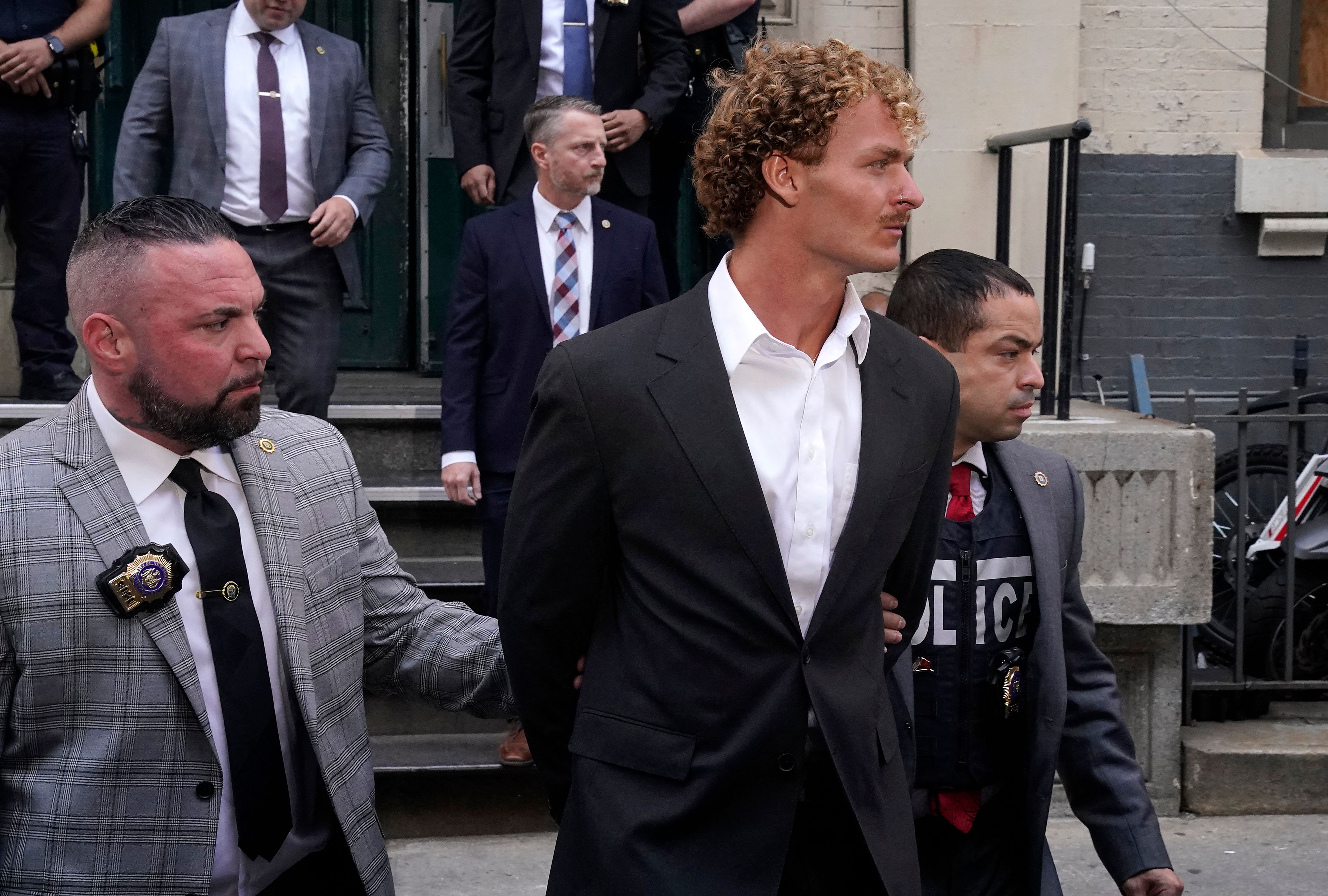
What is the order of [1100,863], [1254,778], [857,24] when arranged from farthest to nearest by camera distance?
[857,24]
[1254,778]
[1100,863]

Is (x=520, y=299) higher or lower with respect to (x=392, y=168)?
lower

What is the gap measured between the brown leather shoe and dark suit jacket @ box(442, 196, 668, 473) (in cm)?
84

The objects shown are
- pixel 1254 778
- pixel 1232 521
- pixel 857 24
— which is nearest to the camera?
pixel 1254 778

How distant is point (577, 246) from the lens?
4.96 m

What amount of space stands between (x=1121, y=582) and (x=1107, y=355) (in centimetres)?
275

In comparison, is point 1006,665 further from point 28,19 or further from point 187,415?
point 28,19

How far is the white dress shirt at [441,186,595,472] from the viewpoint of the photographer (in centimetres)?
492

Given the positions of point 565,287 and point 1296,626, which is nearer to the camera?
point 565,287

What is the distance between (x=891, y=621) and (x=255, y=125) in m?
3.75

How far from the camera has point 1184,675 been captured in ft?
17.6

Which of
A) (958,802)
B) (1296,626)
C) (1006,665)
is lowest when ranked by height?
(1296,626)

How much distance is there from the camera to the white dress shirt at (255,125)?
5.30m

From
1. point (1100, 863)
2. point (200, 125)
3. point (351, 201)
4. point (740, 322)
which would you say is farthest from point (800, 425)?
point (200, 125)

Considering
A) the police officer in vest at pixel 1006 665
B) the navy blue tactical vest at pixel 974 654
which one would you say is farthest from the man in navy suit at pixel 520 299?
the navy blue tactical vest at pixel 974 654
